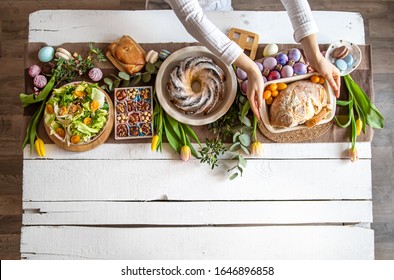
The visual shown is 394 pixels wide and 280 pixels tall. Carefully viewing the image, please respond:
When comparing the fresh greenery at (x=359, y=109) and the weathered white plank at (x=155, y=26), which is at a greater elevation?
the weathered white plank at (x=155, y=26)

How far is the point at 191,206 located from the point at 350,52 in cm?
80

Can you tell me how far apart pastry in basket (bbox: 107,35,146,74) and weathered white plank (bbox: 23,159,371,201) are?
338mm

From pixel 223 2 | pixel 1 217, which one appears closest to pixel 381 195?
pixel 223 2

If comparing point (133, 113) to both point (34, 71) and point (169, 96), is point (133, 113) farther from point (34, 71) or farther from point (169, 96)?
point (34, 71)

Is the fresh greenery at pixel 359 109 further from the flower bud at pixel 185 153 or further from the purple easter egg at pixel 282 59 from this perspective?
the flower bud at pixel 185 153

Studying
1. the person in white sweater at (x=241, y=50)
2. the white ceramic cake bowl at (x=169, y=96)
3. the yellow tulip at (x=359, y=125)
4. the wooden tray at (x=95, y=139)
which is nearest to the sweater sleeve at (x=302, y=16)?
the person in white sweater at (x=241, y=50)

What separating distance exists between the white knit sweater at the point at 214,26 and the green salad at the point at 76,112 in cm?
Result: 40

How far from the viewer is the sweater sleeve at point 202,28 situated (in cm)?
120

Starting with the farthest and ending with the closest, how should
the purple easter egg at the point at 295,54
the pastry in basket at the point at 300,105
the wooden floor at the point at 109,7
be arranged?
the wooden floor at the point at 109,7, the purple easter egg at the point at 295,54, the pastry in basket at the point at 300,105

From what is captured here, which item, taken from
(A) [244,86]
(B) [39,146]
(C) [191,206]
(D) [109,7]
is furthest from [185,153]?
(D) [109,7]

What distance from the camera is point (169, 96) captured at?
1.45 meters

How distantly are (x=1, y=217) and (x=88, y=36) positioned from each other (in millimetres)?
1061

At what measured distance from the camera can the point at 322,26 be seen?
1.52 m

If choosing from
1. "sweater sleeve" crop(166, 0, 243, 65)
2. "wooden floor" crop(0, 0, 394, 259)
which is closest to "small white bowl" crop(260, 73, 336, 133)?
"sweater sleeve" crop(166, 0, 243, 65)
